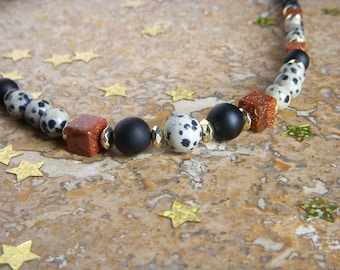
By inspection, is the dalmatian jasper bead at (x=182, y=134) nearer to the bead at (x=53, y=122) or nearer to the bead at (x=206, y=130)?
the bead at (x=206, y=130)

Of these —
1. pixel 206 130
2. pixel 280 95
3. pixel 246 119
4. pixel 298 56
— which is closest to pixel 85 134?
pixel 206 130

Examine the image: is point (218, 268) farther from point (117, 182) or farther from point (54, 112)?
point (54, 112)

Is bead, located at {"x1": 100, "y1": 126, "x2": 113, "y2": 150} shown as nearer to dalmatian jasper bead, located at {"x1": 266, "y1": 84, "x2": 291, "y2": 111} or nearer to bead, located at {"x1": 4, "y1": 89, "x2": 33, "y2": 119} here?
bead, located at {"x1": 4, "y1": 89, "x2": 33, "y2": 119}

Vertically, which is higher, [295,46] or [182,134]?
[295,46]

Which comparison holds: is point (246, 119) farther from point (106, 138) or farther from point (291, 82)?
point (106, 138)

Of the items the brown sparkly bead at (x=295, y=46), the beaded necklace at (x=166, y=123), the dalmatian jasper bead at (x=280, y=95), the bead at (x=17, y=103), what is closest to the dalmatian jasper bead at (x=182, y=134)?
the beaded necklace at (x=166, y=123)

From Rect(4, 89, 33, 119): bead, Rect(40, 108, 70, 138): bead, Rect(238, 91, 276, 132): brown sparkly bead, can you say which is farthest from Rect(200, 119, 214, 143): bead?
Rect(4, 89, 33, 119): bead
